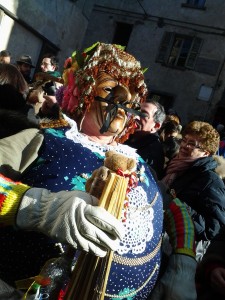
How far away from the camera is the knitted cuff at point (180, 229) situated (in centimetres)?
178

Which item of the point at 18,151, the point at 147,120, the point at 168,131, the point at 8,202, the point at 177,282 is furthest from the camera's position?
the point at 168,131

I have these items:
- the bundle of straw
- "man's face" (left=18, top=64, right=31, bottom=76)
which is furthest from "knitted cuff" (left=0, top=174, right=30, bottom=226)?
"man's face" (left=18, top=64, right=31, bottom=76)

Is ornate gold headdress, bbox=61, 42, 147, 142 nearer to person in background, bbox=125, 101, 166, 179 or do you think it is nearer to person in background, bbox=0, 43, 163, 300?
person in background, bbox=0, 43, 163, 300

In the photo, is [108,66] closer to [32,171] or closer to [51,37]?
[32,171]

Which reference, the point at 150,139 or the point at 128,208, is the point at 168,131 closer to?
the point at 150,139

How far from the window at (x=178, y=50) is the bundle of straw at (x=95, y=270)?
14.3 m

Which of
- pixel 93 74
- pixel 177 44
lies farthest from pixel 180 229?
pixel 177 44

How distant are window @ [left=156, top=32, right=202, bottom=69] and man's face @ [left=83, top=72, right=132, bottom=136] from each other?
44.5ft

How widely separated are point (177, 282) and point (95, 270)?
0.60 metres

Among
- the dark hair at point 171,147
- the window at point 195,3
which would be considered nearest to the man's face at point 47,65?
the dark hair at point 171,147

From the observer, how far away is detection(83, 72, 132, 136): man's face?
1.83 m

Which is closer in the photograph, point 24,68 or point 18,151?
point 18,151

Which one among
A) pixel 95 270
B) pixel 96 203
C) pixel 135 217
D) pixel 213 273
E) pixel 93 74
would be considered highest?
pixel 93 74

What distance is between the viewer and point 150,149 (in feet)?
9.82
